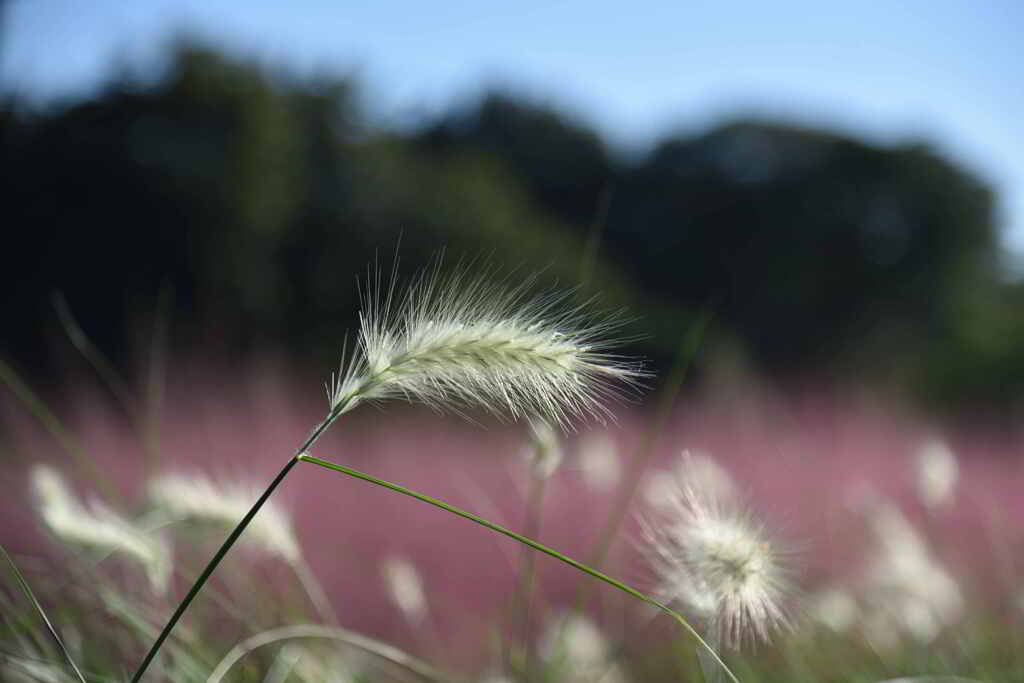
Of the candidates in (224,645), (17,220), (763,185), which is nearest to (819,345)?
(763,185)

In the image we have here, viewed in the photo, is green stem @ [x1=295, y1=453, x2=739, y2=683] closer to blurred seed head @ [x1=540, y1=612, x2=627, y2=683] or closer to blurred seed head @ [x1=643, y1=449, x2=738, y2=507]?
blurred seed head @ [x1=643, y1=449, x2=738, y2=507]

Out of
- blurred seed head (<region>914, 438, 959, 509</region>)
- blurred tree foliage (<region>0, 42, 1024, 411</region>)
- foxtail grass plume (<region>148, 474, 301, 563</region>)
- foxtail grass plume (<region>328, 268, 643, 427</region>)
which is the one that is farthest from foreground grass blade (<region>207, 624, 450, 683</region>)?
blurred seed head (<region>914, 438, 959, 509</region>)

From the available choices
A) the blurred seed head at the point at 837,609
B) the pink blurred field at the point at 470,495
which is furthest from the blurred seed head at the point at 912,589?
the pink blurred field at the point at 470,495

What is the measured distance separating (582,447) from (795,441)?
2403 millimetres

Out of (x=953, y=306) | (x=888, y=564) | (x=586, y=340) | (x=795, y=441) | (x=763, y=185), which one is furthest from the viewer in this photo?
(x=763, y=185)

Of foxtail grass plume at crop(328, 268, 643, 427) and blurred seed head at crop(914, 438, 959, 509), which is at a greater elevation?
blurred seed head at crop(914, 438, 959, 509)

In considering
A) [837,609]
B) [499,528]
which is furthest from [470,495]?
[499,528]

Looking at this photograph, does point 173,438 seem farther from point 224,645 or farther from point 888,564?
point 888,564

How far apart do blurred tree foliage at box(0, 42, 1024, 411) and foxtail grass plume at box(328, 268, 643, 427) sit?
1.04 feet

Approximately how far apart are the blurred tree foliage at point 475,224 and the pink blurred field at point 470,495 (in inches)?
30.8

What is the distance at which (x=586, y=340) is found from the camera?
0.72 m

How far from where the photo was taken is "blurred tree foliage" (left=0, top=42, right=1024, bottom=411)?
6.78 metres

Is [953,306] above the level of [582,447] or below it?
above

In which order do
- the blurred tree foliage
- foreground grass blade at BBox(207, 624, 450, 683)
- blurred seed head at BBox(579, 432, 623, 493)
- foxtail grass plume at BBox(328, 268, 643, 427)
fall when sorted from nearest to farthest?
foxtail grass plume at BBox(328, 268, 643, 427) → foreground grass blade at BBox(207, 624, 450, 683) → blurred seed head at BBox(579, 432, 623, 493) → the blurred tree foliage
